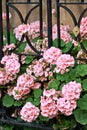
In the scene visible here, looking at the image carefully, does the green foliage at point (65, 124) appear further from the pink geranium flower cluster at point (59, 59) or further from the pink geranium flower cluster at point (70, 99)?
the pink geranium flower cluster at point (59, 59)

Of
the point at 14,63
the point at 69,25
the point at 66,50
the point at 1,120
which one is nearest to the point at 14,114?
the point at 1,120

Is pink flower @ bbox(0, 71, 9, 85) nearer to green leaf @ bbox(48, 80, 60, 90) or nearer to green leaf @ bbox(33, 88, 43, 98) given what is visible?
green leaf @ bbox(33, 88, 43, 98)

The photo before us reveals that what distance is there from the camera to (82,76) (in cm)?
334

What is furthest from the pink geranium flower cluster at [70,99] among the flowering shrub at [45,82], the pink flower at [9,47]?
the pink flower at [9,47]

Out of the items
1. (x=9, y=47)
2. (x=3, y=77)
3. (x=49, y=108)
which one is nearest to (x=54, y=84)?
(x=49, y=108)

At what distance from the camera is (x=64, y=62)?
333 cm

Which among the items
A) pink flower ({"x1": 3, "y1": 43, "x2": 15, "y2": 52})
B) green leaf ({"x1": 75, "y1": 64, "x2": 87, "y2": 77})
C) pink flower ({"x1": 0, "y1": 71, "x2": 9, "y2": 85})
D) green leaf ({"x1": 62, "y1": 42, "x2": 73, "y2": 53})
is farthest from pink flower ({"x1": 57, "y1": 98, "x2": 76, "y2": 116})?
pink flower ({"x1": 3, "y1": 43, "x2": 15, "y2": 52})

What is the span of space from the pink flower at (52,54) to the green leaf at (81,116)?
0.39 metres

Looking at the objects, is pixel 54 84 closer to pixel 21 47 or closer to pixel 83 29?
pixel 83 29

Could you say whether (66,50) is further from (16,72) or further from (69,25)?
(69,25)

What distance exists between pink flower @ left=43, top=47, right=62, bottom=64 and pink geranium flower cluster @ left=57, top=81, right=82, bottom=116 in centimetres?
25

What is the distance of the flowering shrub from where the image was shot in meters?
3.26

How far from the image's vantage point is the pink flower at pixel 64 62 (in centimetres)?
333

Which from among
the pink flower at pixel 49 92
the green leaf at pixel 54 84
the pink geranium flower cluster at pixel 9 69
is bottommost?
the pink flower at pixel 49 92
